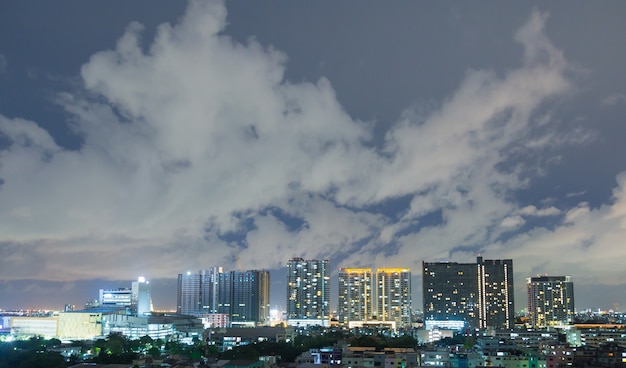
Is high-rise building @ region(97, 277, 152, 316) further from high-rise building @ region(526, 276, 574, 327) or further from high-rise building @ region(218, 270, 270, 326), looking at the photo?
high-rise building @ region(526, 276, 574, 327)

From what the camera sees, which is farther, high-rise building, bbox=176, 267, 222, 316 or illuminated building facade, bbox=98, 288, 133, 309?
high-rise building, bbox=176, 267, 222, 316

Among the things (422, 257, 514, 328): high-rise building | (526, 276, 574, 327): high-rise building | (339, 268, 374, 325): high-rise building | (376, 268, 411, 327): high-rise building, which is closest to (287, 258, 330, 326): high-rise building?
(339, 268, 374, 325): high-rise building

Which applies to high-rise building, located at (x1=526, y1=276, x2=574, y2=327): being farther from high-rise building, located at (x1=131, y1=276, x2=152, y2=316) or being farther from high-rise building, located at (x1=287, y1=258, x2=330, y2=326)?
high-rise building, located at (x1=131, y1=276, x2=152, y2=316)

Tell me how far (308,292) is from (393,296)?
620 centimetres

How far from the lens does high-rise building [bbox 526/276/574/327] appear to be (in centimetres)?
4600

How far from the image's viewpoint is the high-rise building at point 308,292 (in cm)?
4564

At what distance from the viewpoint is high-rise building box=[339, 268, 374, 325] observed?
153 ft

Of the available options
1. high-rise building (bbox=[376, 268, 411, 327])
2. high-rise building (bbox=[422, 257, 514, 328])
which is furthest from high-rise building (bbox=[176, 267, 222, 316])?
high-rise building (bbox=[422, 257, 514, 328])

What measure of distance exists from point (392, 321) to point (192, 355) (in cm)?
2755

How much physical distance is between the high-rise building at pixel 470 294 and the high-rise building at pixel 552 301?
313 inches

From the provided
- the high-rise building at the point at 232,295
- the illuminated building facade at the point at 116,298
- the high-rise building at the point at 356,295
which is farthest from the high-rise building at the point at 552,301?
the illuminated building facade at the point at 116,298

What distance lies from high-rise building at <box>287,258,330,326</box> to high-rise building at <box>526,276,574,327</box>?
608 inches

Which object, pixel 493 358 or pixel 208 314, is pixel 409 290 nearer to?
pixel 208 314

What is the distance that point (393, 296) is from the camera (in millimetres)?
46406
